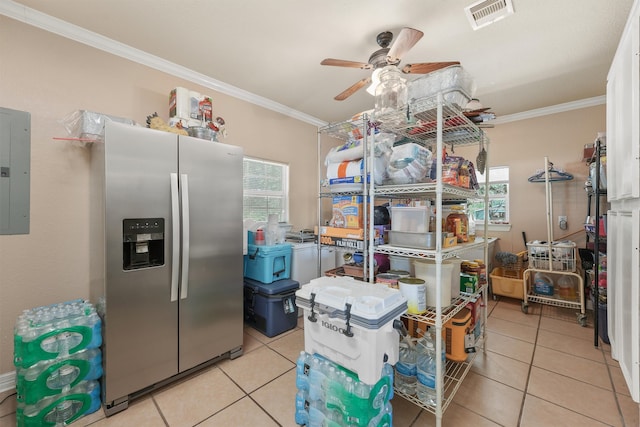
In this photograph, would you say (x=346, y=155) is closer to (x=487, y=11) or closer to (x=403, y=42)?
(x=403, y=42)

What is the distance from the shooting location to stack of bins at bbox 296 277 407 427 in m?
1.25

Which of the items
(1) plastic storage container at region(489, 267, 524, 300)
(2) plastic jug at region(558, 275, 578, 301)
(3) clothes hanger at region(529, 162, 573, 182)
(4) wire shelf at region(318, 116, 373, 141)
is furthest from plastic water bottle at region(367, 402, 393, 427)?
(3) clothes hanger at region(529, 162, 573, 182)

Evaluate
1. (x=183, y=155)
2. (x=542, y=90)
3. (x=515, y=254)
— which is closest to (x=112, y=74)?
(x=183, y=155)

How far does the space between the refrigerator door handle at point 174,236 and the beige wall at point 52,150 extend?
Result: 0.93 metres

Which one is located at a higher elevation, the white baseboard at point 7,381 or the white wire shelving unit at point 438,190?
the white wire shelving unit at point 438,190

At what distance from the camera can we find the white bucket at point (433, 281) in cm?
161

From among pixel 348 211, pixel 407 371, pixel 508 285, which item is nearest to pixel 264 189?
pixel 348 211

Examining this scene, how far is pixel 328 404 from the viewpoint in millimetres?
1355

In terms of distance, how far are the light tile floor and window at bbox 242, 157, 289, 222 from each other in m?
1.64

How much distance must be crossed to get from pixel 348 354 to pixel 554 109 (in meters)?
4.47

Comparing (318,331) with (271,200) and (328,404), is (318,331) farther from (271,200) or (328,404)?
(271,200)

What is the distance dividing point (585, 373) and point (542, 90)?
10.1 feet

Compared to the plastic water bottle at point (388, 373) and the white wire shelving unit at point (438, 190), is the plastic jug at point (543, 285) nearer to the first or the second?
the white wire shelving unit at point (438, 190)

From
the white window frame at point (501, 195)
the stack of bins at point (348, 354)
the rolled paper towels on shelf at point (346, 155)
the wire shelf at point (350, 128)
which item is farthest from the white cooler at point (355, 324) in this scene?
the white window frame at point (501, 195)
